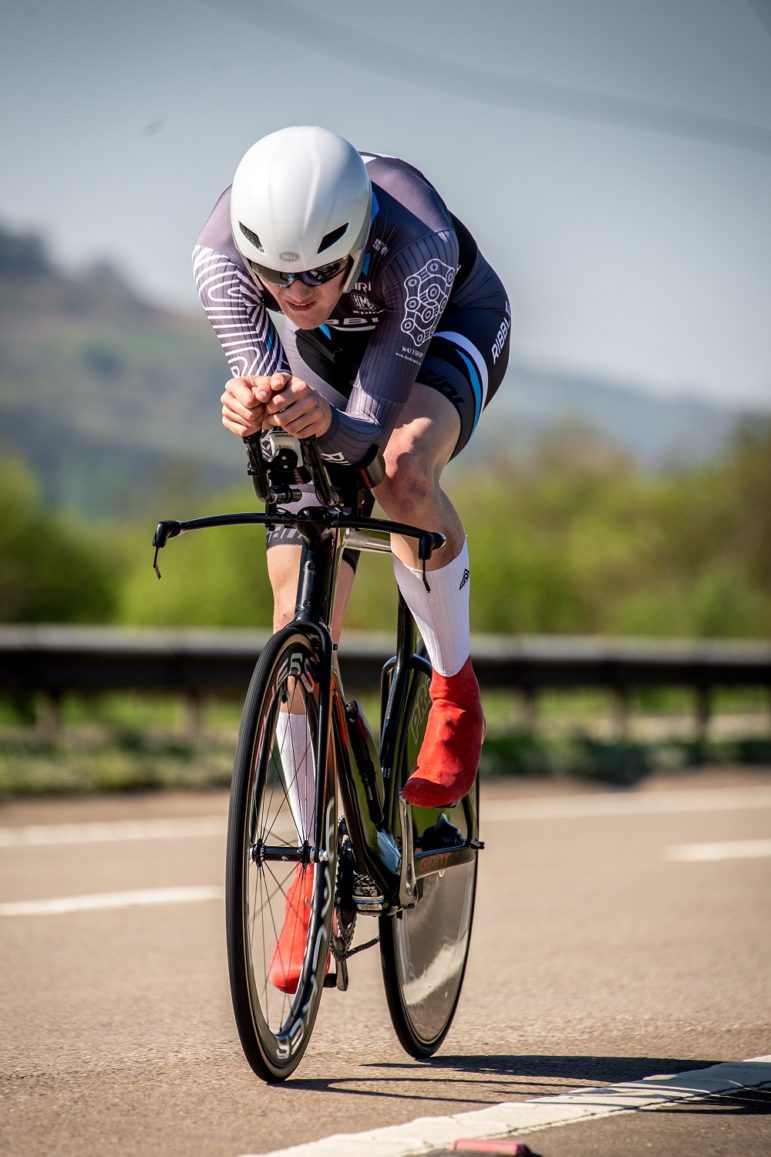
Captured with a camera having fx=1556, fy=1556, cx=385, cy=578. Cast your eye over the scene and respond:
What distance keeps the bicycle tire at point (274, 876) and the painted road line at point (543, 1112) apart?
357mm

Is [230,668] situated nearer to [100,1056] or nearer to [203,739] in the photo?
[203,739]

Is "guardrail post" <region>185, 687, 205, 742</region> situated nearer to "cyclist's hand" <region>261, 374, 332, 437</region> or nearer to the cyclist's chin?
the cyclist's chin

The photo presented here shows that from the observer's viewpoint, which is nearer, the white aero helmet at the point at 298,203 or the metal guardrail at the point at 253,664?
the white aero helmet at the point at 298,203

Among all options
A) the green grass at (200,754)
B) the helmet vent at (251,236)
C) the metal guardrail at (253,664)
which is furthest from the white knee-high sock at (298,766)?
the metal guardrail at (253,664)

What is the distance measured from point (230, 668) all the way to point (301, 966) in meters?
9.63

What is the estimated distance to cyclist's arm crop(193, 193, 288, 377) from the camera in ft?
12.4

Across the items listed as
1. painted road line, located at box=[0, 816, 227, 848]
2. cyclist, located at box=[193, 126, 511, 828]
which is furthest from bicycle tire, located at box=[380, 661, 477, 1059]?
painted road line, located at box=[0, 816, 227, 848]

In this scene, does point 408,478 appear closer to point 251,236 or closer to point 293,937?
point 251,236

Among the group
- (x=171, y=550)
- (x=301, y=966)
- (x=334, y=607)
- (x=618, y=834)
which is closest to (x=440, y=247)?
(x=334, y=607)

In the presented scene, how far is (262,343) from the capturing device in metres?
3.77

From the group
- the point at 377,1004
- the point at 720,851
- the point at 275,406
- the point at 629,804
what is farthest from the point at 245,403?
the point at 629,804

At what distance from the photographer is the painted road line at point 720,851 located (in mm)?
8375

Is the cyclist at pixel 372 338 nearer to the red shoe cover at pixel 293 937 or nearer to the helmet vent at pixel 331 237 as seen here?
the helmet vent at pixel 331 237

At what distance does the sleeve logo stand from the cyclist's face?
174 mm
